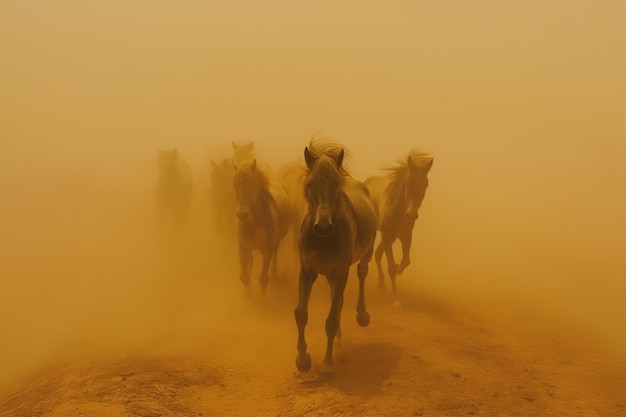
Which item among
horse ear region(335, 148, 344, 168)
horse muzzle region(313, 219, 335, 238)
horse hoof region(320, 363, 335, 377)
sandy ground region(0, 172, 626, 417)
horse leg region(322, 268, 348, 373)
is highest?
horse ear region(335, 148, 344, 168)

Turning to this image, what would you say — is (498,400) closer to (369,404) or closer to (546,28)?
(369,404)

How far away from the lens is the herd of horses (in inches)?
259

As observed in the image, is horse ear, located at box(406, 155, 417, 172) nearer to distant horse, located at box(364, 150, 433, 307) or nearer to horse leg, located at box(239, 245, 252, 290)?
distant horse, located at box(364, 150, 433, 307)

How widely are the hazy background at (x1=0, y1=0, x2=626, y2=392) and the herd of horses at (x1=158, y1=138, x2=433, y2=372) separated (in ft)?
5.41

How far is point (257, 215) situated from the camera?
10.1 metres

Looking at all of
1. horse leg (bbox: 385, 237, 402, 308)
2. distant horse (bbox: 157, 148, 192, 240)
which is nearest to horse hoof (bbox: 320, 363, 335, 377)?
horse leg (bbox: 385, 237, 402, 308)

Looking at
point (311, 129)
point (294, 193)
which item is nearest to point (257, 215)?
point (294, 193)

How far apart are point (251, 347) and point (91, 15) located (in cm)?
9757

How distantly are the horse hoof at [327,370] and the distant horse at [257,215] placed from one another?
3665 millimetres

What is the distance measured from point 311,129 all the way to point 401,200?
39034mm

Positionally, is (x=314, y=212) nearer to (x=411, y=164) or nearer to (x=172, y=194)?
(x=411, y=164)

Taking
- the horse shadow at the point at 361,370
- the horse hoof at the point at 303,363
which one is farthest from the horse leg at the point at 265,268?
the horse hoof at the point at 303,363

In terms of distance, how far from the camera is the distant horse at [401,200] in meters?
10.1

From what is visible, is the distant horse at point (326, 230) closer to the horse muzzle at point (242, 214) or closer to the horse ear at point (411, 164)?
the horse muzzle at point (242, 214)
